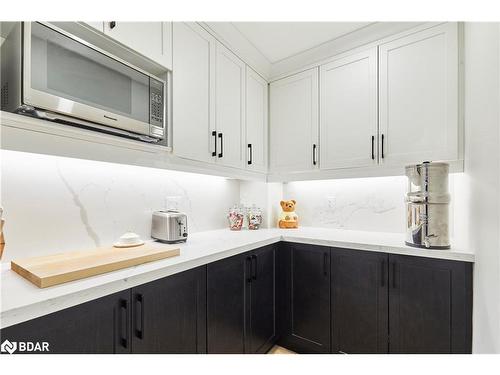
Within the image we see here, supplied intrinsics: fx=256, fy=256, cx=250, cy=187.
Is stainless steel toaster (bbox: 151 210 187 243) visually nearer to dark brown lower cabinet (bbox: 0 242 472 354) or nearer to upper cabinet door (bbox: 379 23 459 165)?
dark brown lower cabinet (bbox: 0 242 472 354)

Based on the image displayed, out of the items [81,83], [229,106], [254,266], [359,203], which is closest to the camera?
[81,83]

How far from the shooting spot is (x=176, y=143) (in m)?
1.55

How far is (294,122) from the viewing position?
234 cm

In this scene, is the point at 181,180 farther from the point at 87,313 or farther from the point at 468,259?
the point at 468,259

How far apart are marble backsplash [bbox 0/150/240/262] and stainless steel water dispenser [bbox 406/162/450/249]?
160cm

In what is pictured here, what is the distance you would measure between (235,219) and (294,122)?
1.03m

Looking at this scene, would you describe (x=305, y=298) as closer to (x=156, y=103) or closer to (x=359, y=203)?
(x=359, y=203)

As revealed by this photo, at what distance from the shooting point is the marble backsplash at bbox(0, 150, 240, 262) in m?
1.16

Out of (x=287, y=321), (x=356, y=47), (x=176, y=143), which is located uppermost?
(x=356, y=47)

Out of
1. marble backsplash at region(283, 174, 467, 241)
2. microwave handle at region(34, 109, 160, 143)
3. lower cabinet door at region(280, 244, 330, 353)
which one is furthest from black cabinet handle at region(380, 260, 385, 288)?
microwave handle at region(34, 109, 160, 143)

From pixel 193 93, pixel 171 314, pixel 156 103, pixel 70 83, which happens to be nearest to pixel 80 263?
pixel 171 314

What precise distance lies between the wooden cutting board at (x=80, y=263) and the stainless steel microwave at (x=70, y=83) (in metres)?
0.58
